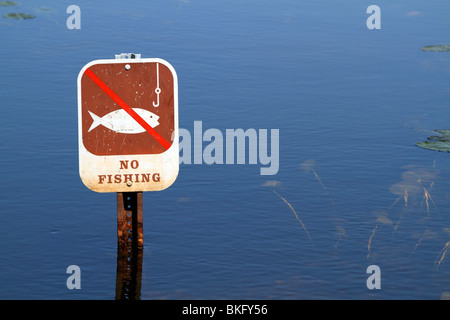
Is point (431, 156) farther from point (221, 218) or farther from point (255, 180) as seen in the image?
point (221, 218)

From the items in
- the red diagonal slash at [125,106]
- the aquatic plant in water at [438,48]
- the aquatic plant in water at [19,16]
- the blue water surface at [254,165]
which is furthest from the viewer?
the aquatic plant in water at [19,16]

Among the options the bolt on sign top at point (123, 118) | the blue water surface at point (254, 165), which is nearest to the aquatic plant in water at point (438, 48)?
the blue water surface at point (254, 165)

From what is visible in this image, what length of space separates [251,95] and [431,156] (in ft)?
9.38

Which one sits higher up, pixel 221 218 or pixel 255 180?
pixel 255 180

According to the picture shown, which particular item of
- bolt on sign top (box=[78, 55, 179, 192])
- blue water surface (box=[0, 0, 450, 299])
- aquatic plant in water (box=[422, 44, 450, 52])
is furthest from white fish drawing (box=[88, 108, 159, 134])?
aquatic plant in water (box=[422, 44, 450, 52])

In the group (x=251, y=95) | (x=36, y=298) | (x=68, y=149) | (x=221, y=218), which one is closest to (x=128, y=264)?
(x=36, y=298)

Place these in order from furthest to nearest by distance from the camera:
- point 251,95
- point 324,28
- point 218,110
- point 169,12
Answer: point 169,12, point 324,28, point 251,95, point 218,110

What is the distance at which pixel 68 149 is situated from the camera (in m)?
9.70

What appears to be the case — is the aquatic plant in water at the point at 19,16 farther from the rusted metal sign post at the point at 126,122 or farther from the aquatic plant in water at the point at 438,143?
the rusted metal sign post at the point at 126,122

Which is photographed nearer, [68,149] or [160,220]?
[160,220]

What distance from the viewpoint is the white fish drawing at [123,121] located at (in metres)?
6.07

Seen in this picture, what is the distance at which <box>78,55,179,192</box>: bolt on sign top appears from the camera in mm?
6055

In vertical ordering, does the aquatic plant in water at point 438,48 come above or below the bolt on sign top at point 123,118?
above

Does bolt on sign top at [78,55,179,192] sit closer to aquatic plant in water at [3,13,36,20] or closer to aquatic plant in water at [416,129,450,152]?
aquatic plant in water at [416,129,450,152]
